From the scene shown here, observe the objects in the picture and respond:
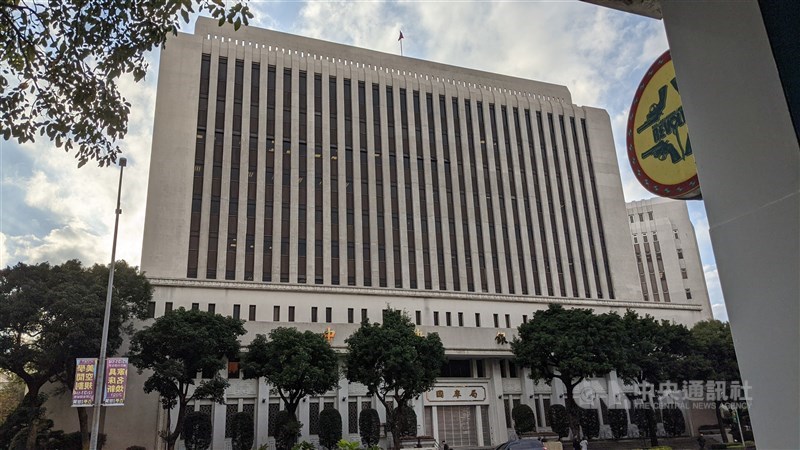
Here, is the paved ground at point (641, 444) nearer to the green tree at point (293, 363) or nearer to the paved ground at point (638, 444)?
the paved ground at point (638, 444)

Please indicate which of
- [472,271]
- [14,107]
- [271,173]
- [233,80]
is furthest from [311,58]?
[14,107]

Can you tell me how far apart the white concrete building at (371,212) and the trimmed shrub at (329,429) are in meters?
1.90

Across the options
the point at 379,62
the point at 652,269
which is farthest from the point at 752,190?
the point at 652,269

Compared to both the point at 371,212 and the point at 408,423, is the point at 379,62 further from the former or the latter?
the point at 408,423

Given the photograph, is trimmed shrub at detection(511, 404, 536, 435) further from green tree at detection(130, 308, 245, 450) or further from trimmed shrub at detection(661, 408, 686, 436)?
green tree at detection(130, 308, 245, 450)

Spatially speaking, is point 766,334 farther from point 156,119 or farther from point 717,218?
point 156,119

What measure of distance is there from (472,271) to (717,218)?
136 ft

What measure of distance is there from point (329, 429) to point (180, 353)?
10.2m

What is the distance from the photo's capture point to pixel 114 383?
23.9m

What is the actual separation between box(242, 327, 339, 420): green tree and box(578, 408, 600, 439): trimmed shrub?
17.8m

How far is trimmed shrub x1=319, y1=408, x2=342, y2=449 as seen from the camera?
3272 cm

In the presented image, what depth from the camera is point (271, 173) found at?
41438mm

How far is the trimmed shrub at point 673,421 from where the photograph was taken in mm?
38031

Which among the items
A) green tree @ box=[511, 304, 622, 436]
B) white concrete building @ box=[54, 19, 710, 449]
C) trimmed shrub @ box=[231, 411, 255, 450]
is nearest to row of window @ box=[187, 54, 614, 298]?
white concrete building @ box=[54, 19, 710, 449]
